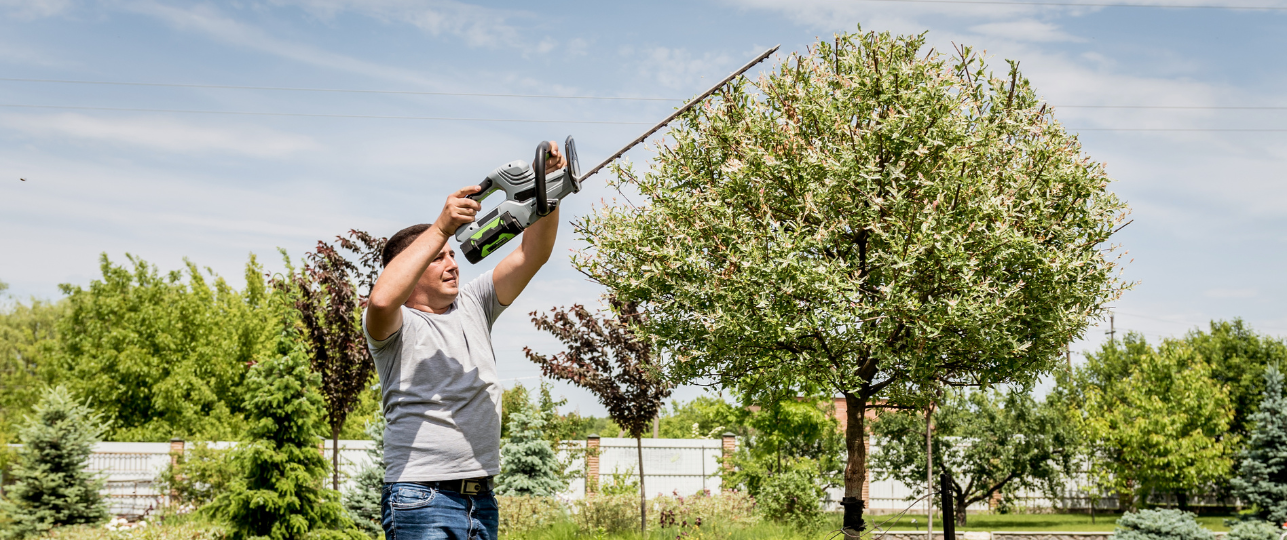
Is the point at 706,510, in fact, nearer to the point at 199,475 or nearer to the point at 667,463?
the point at 667,463

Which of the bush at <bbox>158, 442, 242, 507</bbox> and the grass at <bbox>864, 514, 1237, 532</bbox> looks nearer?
the bush at <bbox>158, 442, 242, 507</bbox>

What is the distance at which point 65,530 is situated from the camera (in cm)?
1297

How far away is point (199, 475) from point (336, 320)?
5.22 meters

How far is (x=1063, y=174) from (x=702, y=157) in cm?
320

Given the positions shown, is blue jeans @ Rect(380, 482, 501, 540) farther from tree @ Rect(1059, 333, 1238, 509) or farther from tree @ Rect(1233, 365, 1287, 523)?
tree @ Rect(1059, 333, 1238, 509)

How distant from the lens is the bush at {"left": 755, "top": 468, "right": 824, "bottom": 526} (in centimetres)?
1387

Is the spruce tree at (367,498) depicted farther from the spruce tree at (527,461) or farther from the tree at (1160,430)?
the tree at (1160,430)

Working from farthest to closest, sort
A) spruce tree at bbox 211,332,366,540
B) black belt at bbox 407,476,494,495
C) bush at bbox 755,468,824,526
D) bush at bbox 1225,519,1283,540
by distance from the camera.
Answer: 1. bush at bbox 755,468,824,526
2. bush at bbox 1225,519,1283,540
3. spruce tree at bbox 211,332,366,540
4. black belt at bbox 407,476,494,495

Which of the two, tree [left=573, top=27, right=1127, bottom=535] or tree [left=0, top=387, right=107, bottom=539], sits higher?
tree [left=573, top=27, right=1127, bottom=535]

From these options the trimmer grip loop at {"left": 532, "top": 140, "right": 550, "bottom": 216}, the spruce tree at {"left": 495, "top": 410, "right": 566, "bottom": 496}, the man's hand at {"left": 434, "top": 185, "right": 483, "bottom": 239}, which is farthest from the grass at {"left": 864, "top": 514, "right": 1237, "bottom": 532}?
the man's hand at {"left": 434, "top": 185, "right": 483, "bottom": 239}

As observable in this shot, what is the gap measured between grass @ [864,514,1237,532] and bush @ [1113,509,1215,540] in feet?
21.8

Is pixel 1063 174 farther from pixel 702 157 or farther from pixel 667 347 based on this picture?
pixel 667 347

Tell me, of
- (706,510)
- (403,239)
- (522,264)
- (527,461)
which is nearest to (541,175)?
(522,264)

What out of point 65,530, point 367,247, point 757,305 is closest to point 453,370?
point 757,305
